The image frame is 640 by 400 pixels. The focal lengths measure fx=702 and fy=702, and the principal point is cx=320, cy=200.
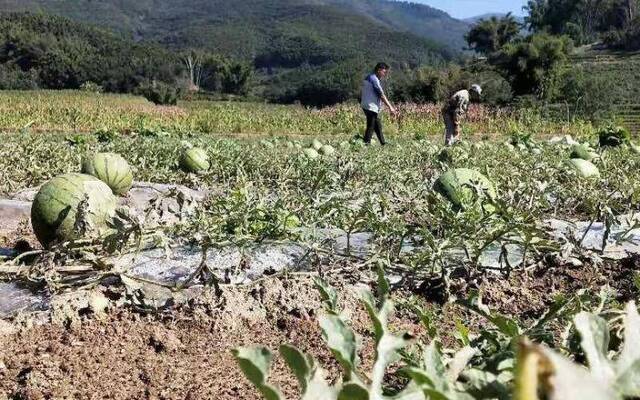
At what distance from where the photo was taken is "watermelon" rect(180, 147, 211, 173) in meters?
7.75

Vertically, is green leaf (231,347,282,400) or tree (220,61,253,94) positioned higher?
green leaf (231,347,282,400)

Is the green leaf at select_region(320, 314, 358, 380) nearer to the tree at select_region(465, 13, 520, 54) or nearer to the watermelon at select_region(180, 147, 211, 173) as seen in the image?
the watermelon at select_region(180, 147, 211, 173)

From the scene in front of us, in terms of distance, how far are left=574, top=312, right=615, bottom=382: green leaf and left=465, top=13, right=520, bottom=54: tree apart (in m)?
90.1

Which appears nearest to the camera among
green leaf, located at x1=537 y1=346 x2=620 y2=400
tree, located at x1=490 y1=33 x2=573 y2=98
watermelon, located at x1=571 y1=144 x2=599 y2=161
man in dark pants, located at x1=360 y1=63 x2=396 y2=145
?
green leaf, located at x1=537 y1=346 x2=620 y2=400

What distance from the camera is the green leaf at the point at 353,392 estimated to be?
0.69m

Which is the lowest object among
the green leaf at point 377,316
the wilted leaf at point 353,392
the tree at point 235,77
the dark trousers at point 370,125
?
the tree at point 235,77

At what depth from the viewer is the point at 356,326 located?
286 centimetres

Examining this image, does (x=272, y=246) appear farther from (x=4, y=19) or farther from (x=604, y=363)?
(x=4, y=19)

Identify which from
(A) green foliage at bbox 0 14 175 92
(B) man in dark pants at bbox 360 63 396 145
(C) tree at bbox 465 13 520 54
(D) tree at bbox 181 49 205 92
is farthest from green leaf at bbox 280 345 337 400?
(D) tree at bbox 181 49 205 92

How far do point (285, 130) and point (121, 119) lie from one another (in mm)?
6717

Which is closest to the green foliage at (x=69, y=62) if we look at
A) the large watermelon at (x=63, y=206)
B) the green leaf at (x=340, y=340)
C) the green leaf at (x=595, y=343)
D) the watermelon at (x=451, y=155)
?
the watermelon at (x=451, y=155)

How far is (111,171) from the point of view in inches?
230

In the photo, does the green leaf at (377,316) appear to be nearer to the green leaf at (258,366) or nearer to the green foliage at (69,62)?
the green leaf at (258,366)

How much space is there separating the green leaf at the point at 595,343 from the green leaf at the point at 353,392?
0.70ft
